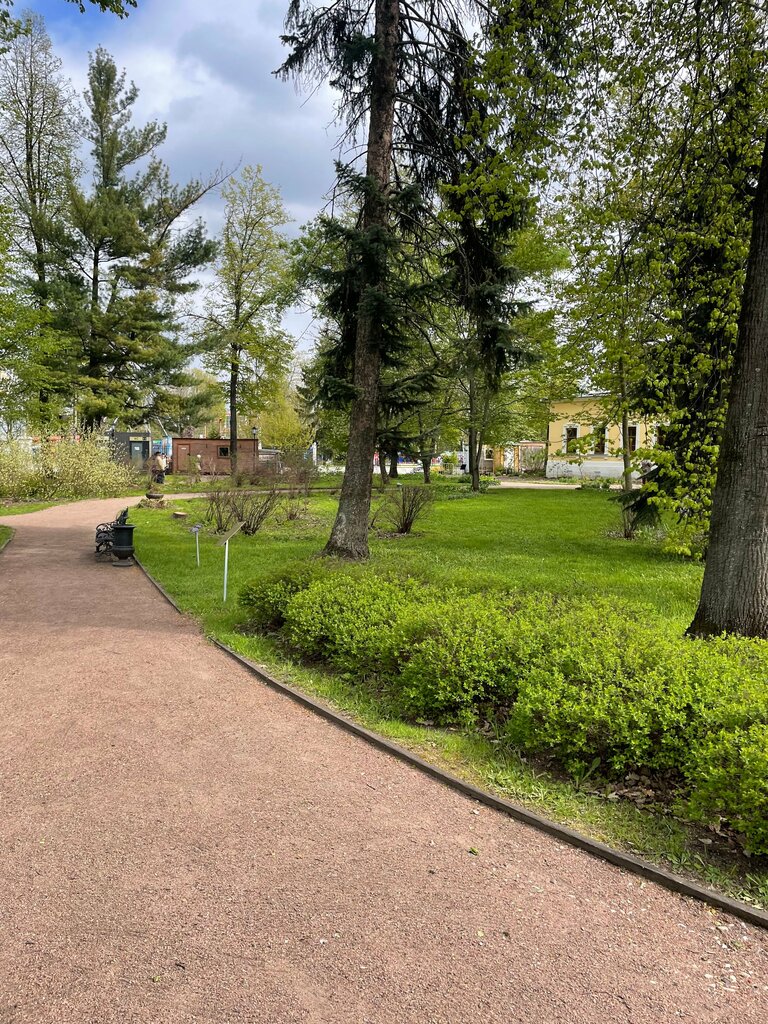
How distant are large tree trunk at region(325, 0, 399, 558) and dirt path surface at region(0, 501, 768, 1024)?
6023 millimetres

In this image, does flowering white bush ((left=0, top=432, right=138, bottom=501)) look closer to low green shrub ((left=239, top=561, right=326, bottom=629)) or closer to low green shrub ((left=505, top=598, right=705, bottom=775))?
low green shrub ((left=239, top=561, right=326, bottom=629))

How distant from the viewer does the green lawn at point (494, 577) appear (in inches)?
125

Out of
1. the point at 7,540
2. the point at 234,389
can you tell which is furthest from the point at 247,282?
the point at 7,540

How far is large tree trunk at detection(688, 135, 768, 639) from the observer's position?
5145mm

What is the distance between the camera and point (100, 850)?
2.89 meters

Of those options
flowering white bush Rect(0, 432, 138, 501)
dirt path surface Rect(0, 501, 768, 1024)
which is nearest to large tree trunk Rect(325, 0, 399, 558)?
dirt path surface Rect(0, 501, 768, 1024)

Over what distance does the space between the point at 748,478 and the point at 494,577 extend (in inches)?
122

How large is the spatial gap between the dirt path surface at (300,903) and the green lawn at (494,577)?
0.96 feet

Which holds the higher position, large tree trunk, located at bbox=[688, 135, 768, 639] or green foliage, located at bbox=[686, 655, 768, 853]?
large tree trunk, located at bbox=[688, 135, 768, 639]

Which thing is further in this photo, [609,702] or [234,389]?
[234,389]

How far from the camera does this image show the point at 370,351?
9.98 metres

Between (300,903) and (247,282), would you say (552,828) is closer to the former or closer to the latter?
(300,903)

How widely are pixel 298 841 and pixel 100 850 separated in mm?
884

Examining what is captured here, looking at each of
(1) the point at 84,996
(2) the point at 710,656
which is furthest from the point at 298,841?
(2) the point at 710,656
